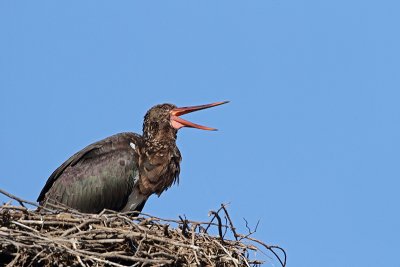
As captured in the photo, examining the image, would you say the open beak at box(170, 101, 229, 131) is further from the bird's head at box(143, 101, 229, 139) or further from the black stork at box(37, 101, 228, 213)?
the black stork at box(37, 101, 228, 213)

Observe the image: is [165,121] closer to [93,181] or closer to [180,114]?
[180,114]

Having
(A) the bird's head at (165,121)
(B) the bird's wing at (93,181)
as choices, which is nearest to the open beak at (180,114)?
(A) the bird's head at (165,121)

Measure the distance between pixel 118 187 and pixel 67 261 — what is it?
8.03 ft

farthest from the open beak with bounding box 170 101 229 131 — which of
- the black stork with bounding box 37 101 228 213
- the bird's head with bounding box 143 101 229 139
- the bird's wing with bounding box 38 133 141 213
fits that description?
the bird's wing with bounding box 38 133 141 213

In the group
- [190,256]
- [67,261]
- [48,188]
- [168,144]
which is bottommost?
[67,261]

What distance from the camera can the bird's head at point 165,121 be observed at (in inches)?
409

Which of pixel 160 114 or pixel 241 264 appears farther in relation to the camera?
pixel 160 114

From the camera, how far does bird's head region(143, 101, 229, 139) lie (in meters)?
10.4

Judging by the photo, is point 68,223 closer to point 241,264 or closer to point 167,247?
point 167,247

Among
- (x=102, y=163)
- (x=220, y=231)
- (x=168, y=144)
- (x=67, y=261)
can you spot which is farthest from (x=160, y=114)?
(x=67, y=261)

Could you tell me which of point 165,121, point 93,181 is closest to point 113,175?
point 93,181

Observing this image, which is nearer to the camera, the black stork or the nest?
the nest

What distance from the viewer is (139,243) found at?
24.4ft

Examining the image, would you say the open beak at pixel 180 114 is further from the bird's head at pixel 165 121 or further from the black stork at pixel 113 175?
the black stork at pixel 113 175
